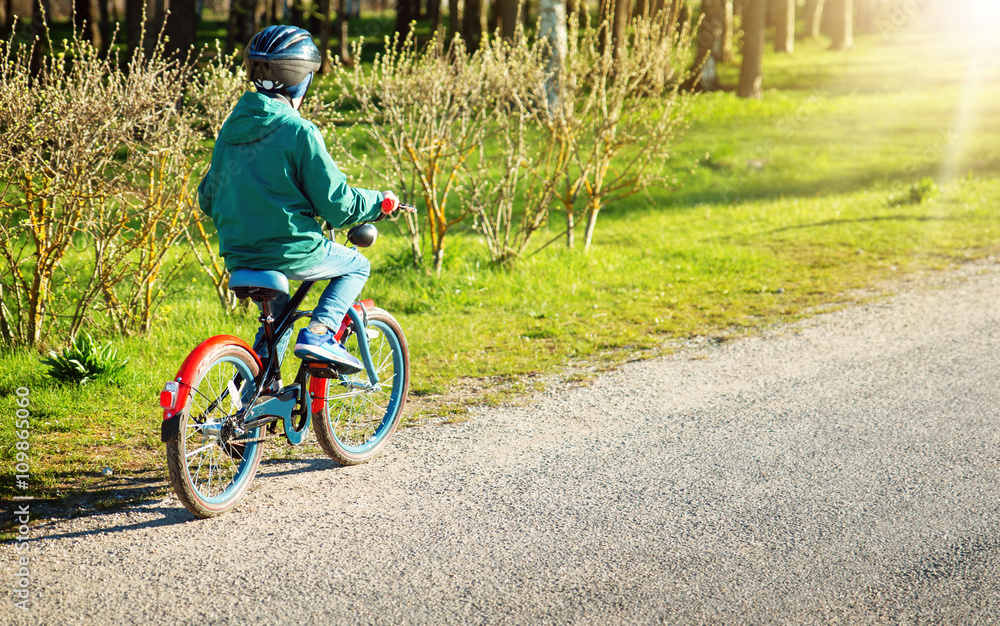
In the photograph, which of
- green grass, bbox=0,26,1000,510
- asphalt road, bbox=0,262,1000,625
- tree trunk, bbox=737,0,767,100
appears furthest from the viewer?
tree trunk, bbox=737,0,767,100

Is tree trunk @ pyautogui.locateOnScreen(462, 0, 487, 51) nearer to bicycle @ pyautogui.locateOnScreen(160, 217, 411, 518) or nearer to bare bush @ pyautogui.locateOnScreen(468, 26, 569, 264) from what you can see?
bare bush @ pyautogui.locateOnScreen(468, 26, 569, 264)

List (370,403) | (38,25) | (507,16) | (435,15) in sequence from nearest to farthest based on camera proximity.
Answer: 1. (370,403)
2. (507,16)
3. (38,25)
4. (435,15)

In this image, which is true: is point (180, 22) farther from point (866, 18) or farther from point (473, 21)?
point (866, 18)

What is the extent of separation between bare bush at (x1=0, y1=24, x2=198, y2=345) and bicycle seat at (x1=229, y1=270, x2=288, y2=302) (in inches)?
84.0

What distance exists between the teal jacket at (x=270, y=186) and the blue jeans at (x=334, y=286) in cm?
13

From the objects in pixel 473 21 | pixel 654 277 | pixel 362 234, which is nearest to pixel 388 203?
pixel 362 234

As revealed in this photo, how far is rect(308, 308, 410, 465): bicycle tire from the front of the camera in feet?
13.8

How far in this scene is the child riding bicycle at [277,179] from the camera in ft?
11.1

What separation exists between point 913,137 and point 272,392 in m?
Result: 16.3

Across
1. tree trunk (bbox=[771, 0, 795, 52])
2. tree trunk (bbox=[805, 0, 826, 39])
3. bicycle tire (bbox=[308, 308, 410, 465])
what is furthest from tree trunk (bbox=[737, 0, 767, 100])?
bicycle tire (bbox=[308, 308, 410, 465])

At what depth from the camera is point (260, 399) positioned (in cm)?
370

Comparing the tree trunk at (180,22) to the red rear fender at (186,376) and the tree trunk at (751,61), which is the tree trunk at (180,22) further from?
the red rear fender at (186,376)

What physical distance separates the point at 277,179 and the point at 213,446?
4.02 ft

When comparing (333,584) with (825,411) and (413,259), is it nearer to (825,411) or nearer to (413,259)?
(825,411)
